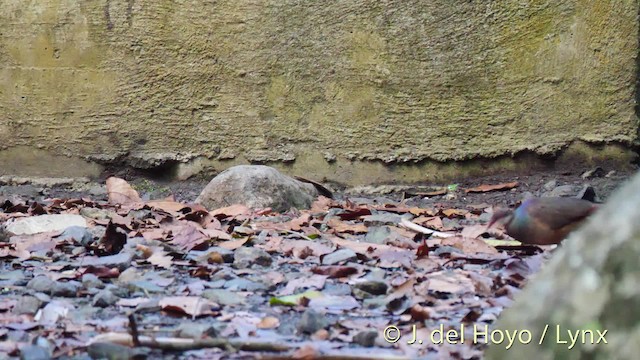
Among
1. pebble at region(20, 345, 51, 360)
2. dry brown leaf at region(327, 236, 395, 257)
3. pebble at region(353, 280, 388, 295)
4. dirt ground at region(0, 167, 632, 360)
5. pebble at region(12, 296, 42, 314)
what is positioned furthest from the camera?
dry brown leaf at region(327, 236, 395, 257)

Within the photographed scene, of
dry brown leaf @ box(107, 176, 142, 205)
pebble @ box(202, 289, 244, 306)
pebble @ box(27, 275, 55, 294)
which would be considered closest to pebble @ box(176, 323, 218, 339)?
pebble @ box(202, 289, 244, 306)

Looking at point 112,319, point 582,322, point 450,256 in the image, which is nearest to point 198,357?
point 112,319

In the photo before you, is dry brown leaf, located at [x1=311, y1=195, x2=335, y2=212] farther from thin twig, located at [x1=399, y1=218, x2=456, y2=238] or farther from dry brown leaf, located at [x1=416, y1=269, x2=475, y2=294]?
dry brown leaf, located at [x1=416, y1=269, x2=475, y2=294]

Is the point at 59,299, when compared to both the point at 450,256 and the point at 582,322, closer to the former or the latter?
the point at 450,256

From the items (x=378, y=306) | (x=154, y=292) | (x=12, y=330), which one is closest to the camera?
(x=12, y=330)

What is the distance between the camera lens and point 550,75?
4055 millimetres

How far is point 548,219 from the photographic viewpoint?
6.52ft

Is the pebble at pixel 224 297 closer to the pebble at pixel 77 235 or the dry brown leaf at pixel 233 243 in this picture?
the dry brown leaf at pixel 233 243

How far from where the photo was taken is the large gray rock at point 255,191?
348cm

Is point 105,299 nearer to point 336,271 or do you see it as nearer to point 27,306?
point 27,306

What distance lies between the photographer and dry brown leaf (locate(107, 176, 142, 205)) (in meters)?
3.90

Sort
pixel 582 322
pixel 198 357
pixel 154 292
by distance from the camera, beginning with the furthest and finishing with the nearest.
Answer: pixel 154 292 < pixel 198 357 < pixel 582 322

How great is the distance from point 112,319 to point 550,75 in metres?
2.85

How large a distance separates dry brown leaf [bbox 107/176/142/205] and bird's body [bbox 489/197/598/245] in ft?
7.31
